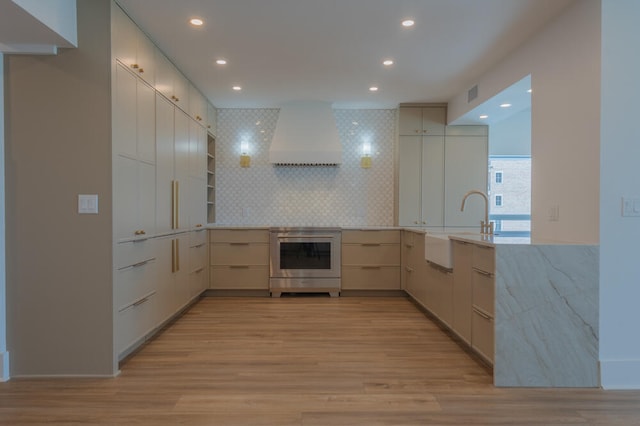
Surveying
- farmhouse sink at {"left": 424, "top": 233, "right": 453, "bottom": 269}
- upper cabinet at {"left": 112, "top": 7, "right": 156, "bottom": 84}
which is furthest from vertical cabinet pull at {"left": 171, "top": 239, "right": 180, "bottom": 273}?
farmhouse sink at {"left": 424, "top": 233, "right": 453, "bottom": 269}

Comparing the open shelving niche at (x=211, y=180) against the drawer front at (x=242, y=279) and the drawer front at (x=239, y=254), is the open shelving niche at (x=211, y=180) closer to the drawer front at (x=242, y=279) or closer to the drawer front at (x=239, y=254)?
the drawer front at (x=239, y=254)

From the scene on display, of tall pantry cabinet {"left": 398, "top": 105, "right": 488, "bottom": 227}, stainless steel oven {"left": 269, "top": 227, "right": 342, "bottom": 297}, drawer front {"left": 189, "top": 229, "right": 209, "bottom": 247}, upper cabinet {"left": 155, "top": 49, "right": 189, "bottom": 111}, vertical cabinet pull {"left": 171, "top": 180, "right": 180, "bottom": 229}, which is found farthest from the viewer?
tall pantry cabinet {"left": 398, "top": 105, "right": 488, "bottom": 227}

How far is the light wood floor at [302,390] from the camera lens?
2031mm

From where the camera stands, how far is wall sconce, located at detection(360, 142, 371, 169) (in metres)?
5.42

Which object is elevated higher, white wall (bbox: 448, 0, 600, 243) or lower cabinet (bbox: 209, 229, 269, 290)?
white wall (bbox: 448, 0, 600, 243)

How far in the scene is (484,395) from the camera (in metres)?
2.28

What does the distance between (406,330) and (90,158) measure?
2876 millimetres

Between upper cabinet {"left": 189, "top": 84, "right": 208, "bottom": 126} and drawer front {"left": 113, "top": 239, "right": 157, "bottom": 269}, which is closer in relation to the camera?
drawer front {"left": 113, "top": 239, "right": 157, "bottom": 269}

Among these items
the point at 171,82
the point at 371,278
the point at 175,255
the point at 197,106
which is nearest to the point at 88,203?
the point at 175,255

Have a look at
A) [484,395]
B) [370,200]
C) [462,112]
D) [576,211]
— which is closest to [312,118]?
[370,200]

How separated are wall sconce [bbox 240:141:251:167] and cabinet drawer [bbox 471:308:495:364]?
366 cm

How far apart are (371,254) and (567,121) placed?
2745 millimetres

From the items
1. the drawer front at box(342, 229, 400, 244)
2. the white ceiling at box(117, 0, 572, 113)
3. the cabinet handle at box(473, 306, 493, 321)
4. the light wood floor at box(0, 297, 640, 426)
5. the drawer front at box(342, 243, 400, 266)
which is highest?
the white ceiling at box(117, 0, 572, 113)

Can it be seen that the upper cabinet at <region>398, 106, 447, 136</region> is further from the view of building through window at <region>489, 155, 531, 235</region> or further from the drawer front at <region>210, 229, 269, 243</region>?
the drawer front at <region>210, 229, 269, 243</region>
